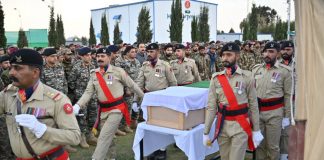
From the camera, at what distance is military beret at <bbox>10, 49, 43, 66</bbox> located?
300cm

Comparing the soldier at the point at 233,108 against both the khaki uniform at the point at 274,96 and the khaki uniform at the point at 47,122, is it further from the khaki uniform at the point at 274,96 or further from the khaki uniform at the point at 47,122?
the khaki uniform at the point at 47,122

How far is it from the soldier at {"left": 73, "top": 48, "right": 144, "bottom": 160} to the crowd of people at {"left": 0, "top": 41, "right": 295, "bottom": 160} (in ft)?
0.06

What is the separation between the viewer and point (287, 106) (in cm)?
550

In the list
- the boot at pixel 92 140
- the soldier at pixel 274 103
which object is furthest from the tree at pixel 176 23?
the soldier at pixel 274 103

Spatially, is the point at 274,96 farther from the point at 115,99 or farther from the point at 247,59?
the point at 247,59

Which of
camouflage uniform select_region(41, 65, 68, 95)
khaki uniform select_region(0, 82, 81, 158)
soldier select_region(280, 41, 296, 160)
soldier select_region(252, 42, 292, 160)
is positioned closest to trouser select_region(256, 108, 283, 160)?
soldier select_region(252, 42, 292, 160)

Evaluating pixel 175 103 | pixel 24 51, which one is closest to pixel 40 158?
pixel 24 51

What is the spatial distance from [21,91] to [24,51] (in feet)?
1.28

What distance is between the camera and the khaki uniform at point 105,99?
5578mm

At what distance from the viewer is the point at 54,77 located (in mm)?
7254

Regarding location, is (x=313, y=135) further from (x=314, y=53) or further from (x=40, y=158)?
(x=40, y=158)

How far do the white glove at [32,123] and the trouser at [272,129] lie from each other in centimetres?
397

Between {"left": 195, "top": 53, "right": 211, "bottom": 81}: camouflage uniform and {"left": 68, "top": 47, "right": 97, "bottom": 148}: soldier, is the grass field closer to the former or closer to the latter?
{"left": 68, "top": 47, "right": 97, "bottom": 148}: soldier

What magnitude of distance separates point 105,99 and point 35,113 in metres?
2.74
